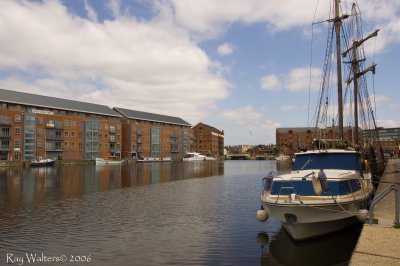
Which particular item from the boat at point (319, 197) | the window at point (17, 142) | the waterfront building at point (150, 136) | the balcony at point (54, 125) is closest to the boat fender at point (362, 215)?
the boat at point (319, 197)

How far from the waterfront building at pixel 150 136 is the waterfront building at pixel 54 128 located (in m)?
8.81

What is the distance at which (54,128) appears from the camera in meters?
128

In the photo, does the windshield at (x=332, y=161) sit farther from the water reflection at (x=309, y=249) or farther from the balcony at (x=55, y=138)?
the balcony at (x=55, y=138)

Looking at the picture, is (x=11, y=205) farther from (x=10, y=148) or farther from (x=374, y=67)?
(x=10, y=148)

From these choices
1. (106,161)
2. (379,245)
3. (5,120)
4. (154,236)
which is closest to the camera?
(379,245)

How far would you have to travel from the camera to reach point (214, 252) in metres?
17.4

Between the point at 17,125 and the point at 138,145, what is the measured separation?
60508mm

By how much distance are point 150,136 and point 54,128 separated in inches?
2149

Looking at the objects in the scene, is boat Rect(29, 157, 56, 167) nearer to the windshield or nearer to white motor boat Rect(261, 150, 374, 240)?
Answer: the windshield

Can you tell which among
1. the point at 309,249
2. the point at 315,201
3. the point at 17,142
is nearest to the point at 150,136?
the point at 17,142

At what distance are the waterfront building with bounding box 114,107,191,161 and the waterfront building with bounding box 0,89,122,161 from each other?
8807 millimetres

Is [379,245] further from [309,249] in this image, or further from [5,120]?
[5,120]

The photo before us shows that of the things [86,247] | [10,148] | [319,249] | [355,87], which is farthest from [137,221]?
[10,148]

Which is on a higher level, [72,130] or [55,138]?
[72,130]
